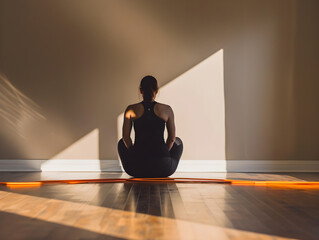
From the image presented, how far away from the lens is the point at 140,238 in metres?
1.69

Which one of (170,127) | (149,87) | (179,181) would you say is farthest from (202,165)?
(149,87)

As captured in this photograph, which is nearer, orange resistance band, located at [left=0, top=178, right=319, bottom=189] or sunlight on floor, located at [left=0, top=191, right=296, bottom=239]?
sunlight on floor, located at [left=0, top=191, right=296, bottom=239]

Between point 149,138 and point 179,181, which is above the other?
point 149,138

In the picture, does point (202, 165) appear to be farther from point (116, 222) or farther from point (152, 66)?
point (116, 222)

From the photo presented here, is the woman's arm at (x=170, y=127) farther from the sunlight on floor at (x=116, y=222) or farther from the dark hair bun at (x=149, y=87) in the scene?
the sunlight on floor at (x=116, y=222)

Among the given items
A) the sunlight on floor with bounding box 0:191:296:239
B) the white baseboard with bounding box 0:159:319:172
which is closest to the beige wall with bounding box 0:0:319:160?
the white baseboard with bounding box 0:159:319:172

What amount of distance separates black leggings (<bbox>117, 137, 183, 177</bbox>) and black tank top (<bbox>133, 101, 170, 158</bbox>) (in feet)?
0.22

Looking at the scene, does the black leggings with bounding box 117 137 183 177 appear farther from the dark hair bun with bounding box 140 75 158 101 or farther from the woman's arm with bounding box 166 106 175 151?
the dark hair bun with bounding box 140 75 158 101

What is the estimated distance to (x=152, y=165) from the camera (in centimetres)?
375

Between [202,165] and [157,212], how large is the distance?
2.60 m

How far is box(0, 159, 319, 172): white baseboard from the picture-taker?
4793 mm

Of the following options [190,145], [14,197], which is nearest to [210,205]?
[14,197]

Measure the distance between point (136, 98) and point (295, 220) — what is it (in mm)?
2995

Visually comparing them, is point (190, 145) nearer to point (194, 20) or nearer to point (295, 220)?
point (194, 20)
